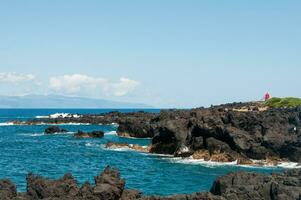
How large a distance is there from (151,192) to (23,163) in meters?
27.2

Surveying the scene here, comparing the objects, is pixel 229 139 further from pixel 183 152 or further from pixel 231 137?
pixel 183 152

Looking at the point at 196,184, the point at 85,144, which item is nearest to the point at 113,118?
the point at 85,144

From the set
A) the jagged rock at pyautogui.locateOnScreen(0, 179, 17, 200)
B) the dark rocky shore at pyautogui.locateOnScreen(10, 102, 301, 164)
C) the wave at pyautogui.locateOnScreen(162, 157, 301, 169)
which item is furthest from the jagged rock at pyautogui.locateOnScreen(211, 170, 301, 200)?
the dark rocky shore at pyautogui.locateOnScreen(10, 102, 301, 164)

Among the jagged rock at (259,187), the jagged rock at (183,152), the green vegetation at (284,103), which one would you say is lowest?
the jagged rock at (183,152)

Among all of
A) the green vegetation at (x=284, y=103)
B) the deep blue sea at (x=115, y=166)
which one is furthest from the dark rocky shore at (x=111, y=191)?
the green vegetation at (x=284, y=103)

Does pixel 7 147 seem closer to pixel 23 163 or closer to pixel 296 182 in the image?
pixel 23 163

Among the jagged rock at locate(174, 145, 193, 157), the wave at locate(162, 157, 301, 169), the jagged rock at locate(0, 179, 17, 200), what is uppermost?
the jagged rock at locate(0, 179, 17, 200)

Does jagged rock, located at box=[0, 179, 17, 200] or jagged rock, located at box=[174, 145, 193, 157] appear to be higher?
jagged rock, located at box=[0, 179, 17, 200]

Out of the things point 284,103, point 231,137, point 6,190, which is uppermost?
point 284,103

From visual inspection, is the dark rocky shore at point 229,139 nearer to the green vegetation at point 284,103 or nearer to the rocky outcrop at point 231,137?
the rocky outcrop at point 231,137

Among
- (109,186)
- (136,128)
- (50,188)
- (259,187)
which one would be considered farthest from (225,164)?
(136,128)

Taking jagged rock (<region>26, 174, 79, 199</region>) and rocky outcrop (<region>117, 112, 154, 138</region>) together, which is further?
rocky outcrop (<region>117, 112, 154, 138</region>)

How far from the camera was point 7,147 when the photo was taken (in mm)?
94312

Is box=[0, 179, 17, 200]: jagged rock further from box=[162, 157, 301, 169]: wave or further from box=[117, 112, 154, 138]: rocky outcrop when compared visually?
box=[117, 112, 154, 138]: rocky outcrop
